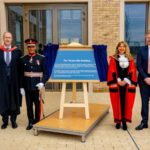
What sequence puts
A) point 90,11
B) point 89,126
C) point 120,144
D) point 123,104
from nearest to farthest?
point 120,144 < point 89,126 < point 123,104 < point 90,11

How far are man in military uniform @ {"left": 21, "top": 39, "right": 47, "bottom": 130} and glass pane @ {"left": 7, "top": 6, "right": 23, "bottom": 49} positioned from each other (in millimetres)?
4020

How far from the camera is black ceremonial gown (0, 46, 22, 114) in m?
5.20

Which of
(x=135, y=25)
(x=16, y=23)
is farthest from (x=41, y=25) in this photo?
(x=135, y=25)

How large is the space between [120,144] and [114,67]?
1.35 m

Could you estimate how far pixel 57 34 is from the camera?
29.4 feet

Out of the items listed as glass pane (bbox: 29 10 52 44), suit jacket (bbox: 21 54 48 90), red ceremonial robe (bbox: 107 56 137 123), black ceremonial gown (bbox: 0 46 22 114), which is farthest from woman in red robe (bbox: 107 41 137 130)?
glass pane (bbox: 29 10 52 44)

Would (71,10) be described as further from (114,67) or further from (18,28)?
(114,67)

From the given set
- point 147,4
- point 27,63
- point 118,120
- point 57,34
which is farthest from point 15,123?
point 147,4

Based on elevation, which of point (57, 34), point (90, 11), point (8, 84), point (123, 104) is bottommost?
point (123, 104)

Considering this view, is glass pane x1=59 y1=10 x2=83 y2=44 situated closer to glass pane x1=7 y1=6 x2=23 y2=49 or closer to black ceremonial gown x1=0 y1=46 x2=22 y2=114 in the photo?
glass pane x1=7 y1=6 x2=23 y2=49

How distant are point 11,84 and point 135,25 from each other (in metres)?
5.24

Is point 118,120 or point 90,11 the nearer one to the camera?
point 118,120

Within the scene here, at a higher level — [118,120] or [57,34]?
[57,34]

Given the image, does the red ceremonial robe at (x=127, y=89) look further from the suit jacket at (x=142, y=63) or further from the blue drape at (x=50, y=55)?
the blue drape at (x=50, y=55)
